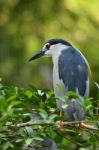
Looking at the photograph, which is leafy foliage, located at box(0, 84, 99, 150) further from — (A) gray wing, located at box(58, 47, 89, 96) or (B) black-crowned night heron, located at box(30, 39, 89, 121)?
(A) gray wing, located at box(58, 47, 89, 96)

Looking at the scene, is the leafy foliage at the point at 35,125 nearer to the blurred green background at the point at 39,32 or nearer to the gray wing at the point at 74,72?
the gray wing at the point at 74,72

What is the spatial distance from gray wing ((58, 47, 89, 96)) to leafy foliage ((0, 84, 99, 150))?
0.96 m

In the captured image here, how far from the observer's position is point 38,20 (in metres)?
9.55

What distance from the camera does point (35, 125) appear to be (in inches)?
131

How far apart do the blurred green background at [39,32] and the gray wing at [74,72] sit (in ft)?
12.6

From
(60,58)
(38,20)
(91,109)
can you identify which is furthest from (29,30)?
(91,109)

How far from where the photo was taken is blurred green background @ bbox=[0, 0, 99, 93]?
354 inches

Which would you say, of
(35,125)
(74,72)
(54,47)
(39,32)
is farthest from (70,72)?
(39,32)

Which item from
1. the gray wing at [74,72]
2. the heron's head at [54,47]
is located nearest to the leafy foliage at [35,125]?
the gray wing at [74,72]

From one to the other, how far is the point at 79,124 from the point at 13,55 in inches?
240

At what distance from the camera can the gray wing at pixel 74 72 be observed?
15.3 ft

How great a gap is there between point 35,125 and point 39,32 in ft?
19.7

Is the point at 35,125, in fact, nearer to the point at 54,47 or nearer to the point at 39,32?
the point at 54,47

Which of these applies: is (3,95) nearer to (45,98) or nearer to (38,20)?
(45,98)
